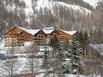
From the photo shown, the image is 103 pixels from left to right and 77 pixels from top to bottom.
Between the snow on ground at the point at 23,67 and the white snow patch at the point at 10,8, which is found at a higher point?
the white snow patch at the point at 10,8

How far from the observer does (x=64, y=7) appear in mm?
196125

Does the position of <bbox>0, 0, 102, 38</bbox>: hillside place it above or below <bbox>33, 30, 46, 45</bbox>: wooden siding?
above

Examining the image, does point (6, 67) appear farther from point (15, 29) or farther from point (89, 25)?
point (89, 25)

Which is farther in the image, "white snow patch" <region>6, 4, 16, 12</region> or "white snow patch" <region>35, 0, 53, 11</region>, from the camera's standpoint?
"white snow patch" <region>35, 0, 53, 11</region>

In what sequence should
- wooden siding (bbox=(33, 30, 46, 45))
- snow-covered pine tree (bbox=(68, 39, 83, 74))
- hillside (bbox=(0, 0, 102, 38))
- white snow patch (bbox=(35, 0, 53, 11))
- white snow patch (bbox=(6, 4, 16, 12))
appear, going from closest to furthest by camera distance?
snow-covered pine tree (bbox=(68, 39, 83, 74)) → wooden siding (bbox=(33, 30, 46, 45)) → hillside (bbox=(0, 0, 102, 38)) → white snow patch (bbox=(6, 4, 16, 12)) → white snow patch (bbox=(35, 0, 53, 11))

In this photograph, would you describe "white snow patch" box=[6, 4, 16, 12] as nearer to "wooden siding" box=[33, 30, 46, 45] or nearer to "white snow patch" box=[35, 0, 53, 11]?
"white snow patch" box=[35, 0, 53, 11]

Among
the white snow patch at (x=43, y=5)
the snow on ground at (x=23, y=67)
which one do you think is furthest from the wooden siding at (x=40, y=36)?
the white snow patch at (x=43, y=5)

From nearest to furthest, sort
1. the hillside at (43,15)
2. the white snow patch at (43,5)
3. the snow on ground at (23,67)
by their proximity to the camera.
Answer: the snow on ground at (23,67)
the hillside at (43,15)
the white snow patch at (43,5)

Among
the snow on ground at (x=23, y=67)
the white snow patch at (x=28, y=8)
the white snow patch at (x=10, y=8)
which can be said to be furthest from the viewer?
the white snow patch at (x=28, y=8)

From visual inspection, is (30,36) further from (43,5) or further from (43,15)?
(43,5)

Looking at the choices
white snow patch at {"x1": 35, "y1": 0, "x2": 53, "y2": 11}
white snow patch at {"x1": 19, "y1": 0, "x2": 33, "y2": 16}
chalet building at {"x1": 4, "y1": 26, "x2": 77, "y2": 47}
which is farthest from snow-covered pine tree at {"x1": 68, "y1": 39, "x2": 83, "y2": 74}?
white snow patch at {"x1": 35, "y1": 0, "x2": 53, "y2": 11}

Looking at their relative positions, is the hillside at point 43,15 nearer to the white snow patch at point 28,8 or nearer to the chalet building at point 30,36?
the white snow patch at point 28,8

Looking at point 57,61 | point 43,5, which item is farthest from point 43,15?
point 57,61

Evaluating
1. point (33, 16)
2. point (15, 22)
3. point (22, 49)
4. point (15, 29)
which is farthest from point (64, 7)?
point (22, 49)
